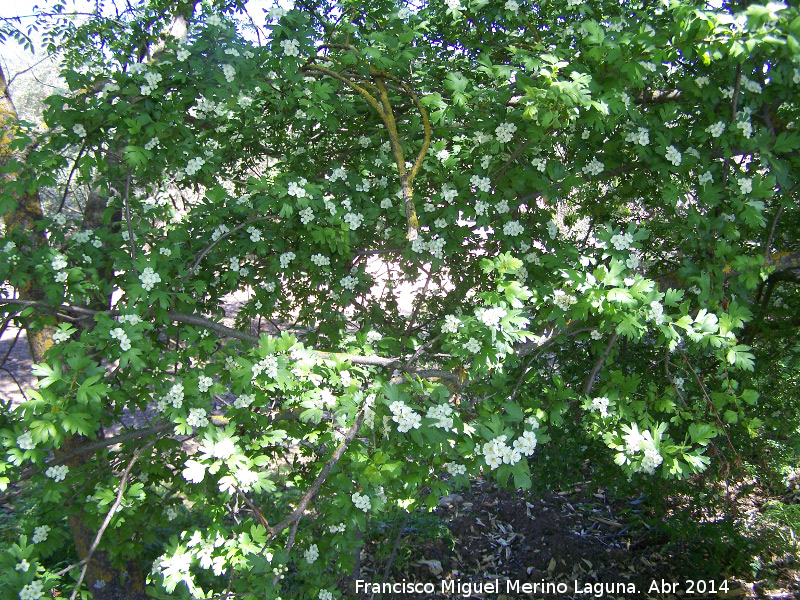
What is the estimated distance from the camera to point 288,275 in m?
3.06

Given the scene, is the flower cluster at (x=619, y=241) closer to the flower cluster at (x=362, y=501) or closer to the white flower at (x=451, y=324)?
the white flower at (x=451, y=324)

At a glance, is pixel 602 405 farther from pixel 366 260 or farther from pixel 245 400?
pixel 366 260

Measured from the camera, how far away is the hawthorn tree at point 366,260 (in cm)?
211

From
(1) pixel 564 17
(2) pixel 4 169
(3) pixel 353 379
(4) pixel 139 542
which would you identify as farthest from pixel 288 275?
(1) pixel 564 17

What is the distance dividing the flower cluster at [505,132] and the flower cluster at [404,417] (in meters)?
1.40

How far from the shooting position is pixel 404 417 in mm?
1956

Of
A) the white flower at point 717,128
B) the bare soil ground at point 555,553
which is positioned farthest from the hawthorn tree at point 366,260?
the bare soil ground at point 555,553

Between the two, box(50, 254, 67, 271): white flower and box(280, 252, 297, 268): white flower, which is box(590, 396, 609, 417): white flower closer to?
box(280, 252, 297, 268): white flower

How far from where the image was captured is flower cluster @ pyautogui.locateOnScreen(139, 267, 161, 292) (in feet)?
7.77

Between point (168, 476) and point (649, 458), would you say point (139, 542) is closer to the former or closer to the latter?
point (168, 476)

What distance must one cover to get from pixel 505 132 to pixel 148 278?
5.65 ft

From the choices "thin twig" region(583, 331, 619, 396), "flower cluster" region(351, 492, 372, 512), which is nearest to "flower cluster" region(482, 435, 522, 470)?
"flower cluster" region(351, 492, 372, 512)

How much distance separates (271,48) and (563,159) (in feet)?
5.46

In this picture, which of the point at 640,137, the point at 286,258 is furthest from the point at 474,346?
the point at 640,137
